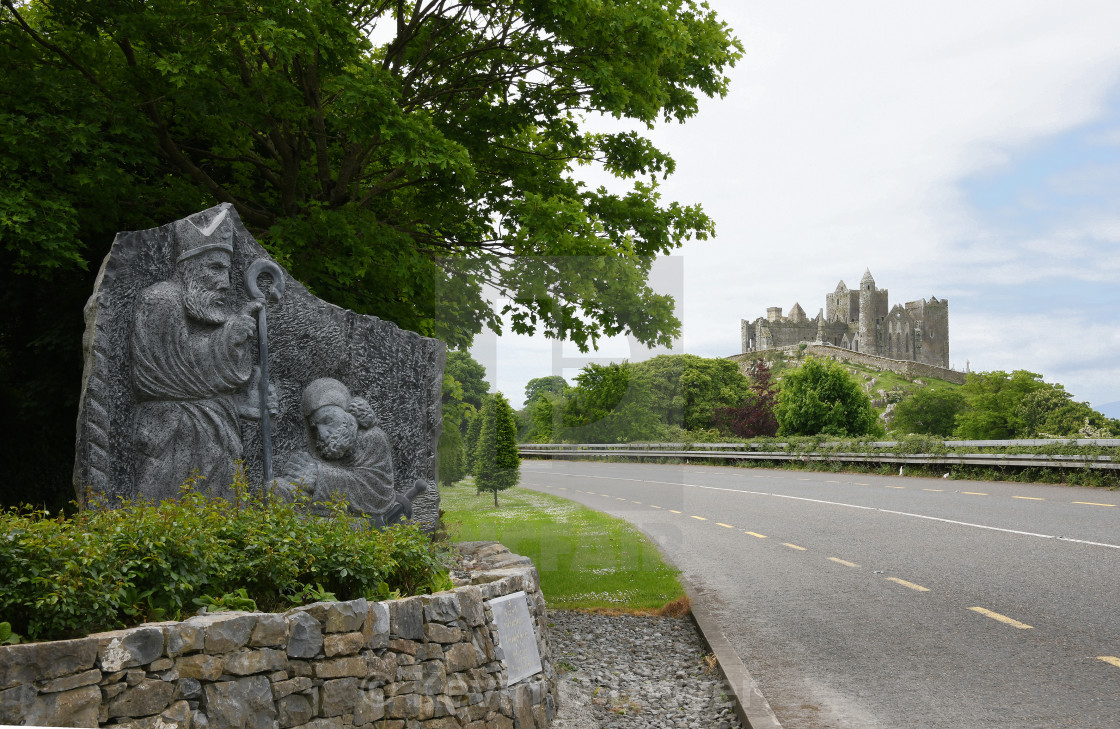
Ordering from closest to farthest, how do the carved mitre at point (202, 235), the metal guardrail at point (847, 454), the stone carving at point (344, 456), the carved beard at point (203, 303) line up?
the carved beard at point (203, 303) < the carved mitre at point (202, 235) < the stone carving at point (344, 456) < the metal guardrail at point (847, 454)

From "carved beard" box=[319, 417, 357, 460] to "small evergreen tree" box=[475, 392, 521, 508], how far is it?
3.57m

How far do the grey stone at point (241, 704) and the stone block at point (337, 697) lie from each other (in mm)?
280

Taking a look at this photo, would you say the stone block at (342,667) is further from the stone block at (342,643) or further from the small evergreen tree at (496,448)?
the small evergreen tree at (496,448)

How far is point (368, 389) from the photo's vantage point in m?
7.52

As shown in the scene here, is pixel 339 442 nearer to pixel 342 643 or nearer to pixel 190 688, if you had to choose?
pixel 342 643

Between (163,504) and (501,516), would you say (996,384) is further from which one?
(163,504)

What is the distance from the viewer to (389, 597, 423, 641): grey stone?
489 centimetres

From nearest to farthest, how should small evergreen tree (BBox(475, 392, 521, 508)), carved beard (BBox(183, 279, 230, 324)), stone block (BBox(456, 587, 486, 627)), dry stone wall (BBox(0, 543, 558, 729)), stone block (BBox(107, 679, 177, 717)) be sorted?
dry stone wall (BBox(0, 543, 558, 729)) < stone block (BBox(107, 679, 177, 717)) < stone block (BBox(456, 587, 486, 627)) < carved beard (BBox(183, 279, 230, 324)) < small evergreen tree (BBox(475, 392, 521, 508))

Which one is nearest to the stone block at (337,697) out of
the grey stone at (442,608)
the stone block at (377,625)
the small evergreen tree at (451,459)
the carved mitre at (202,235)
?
the stone block at (377,625)

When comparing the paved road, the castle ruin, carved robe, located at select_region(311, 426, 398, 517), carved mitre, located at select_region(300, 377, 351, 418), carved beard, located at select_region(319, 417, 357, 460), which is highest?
the castle ruin

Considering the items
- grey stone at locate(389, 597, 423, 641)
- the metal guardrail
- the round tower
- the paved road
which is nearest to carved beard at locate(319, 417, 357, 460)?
grey stone at locate(389, 597, 423, 641)

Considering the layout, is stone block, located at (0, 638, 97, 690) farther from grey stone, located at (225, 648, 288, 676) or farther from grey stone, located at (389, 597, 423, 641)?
grey stone, located at (389, 597, 423, 641)

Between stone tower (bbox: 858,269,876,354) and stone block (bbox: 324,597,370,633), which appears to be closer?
stone block (bbox: 324,597,370,633)

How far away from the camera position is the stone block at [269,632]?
4.26 metres
